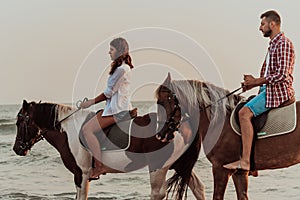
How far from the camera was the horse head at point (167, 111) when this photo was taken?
6.67 meters

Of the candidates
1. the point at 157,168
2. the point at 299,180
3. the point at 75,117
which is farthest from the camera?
the point at 299,180

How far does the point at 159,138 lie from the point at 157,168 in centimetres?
68

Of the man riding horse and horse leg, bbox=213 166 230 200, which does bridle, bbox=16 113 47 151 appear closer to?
horse leg, bbox=213 166 230 200

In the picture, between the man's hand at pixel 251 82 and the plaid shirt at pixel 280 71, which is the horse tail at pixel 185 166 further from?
the plaid shirt at pixel 280 71

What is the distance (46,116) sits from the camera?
793cm

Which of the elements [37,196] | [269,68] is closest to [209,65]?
[269,68]

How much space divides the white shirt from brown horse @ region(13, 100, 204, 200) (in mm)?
263

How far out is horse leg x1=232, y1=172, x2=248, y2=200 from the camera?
6.94 metres

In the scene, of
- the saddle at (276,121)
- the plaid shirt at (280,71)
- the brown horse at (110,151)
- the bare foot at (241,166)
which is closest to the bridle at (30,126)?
the brown horse at (110,151)

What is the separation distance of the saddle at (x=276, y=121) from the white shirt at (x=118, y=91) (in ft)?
5.36

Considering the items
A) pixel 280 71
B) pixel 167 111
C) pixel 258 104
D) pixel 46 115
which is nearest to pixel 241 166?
pixel 258 104

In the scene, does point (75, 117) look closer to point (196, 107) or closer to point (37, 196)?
point (196, 107)

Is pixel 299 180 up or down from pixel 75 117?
down

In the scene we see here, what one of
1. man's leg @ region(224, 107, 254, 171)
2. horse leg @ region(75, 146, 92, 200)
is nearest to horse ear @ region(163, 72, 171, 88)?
man's leg @ region(224, 107, 254, 171)
